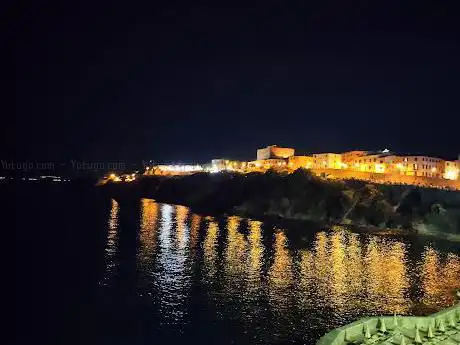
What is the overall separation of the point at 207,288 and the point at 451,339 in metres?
30.8

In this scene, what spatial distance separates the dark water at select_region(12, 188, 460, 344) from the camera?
1588 inches

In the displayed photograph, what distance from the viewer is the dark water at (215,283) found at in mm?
40344

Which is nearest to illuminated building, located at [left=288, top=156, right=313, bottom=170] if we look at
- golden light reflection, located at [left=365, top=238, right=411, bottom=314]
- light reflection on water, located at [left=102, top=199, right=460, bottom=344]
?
light reflection on water, located at [left=102, top=199, right=460, bottom=344]

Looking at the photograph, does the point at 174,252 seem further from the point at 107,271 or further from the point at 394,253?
the point at 394,253

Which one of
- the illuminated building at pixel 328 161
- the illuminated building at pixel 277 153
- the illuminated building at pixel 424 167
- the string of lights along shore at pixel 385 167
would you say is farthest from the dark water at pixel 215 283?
the illuminated building at pixel 277 153

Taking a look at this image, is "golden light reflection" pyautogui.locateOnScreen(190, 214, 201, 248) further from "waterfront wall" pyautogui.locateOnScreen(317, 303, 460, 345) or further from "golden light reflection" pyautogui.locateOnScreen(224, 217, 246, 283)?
"waterfront wall" pyautogui.locateOnScreen(317, 303, 460, 345)

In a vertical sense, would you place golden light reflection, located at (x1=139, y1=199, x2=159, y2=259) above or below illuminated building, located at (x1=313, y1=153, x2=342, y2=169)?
below

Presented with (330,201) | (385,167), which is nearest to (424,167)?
(385,167)

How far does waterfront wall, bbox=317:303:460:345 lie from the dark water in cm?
1184

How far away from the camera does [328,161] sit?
149500mm

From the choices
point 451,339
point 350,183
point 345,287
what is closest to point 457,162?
point 350,183

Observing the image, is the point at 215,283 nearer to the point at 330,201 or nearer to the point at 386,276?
the point at 386,276

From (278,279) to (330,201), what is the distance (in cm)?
6504

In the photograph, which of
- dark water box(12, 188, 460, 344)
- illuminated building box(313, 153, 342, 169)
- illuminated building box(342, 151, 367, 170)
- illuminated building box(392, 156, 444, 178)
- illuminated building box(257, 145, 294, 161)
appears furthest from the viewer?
illuminated building box(257, 145, 294, 161)
